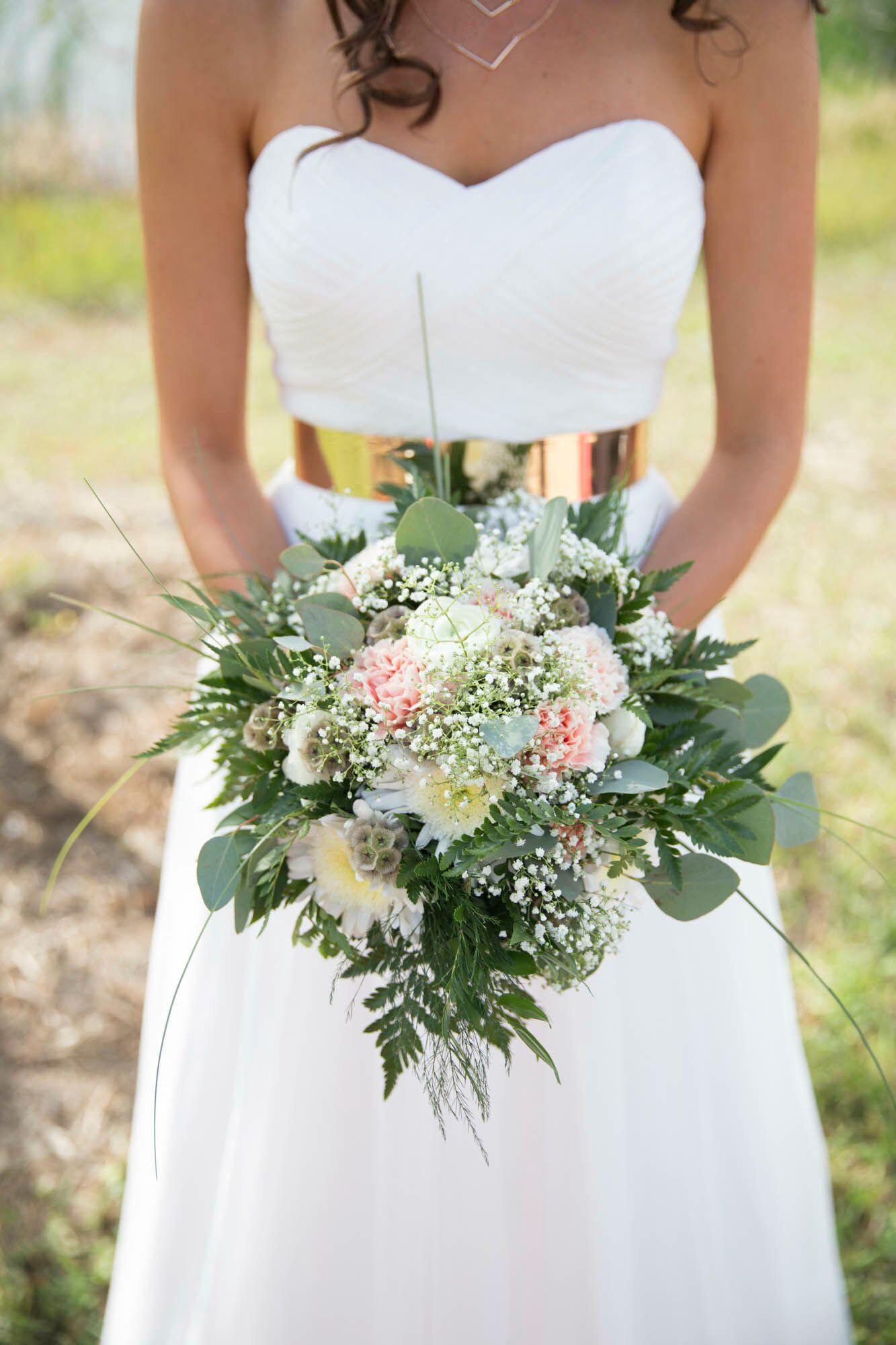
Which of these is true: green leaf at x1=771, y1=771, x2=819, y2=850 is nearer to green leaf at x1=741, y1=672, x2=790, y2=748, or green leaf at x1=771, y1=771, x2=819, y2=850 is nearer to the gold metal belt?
green leaf at x1=741, y1=672, x2=790, y2=748

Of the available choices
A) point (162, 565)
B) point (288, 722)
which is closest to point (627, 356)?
point (288, 722)

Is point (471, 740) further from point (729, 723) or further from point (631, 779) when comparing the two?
point (729, 723)

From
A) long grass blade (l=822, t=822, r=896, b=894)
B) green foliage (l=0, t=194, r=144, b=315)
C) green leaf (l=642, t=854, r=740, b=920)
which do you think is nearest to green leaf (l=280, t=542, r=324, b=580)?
green leaf (l=642, t=854, r=740, b=920)

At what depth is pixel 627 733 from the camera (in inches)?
49.9

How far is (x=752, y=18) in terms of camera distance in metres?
1.69

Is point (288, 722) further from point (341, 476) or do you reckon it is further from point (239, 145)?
point (239, 145)

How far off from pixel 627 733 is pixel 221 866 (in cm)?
48

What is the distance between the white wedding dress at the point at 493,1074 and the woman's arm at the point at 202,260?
0.07 m

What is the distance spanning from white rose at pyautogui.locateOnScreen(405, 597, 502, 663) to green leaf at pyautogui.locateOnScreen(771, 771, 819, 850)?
446mm

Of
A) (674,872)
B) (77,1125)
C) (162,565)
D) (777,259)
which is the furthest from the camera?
(162,565)

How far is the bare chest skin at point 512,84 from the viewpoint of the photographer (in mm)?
1709

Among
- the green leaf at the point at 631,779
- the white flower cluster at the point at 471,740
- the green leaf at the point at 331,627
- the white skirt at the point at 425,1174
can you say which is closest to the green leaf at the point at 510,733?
the white flower cluster at the point at 471,740

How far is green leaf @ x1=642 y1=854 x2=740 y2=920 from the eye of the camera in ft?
4.26

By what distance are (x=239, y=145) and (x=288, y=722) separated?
40.0 inches
